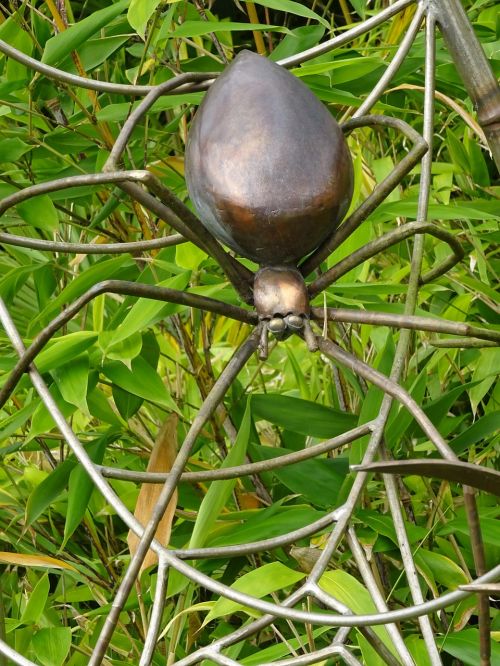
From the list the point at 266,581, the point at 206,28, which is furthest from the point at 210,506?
the point at 206,28

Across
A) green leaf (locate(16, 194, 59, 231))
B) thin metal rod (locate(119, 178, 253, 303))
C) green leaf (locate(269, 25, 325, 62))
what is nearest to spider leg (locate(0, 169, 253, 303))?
thin metal rod (locate(119, 178, 253, 303))

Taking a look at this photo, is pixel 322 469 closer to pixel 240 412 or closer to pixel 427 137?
Result: pixel 240 412

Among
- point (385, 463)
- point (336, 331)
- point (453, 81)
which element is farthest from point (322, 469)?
point (385, 463)

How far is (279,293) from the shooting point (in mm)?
446

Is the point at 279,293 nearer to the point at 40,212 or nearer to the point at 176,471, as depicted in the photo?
the point at 176,471

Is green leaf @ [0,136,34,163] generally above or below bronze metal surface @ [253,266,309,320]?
below

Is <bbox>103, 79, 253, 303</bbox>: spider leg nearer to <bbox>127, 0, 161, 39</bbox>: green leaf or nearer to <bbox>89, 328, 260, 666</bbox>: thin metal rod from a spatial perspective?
<bbox>89, 328, 260, 666</bbox>: thin metal rod

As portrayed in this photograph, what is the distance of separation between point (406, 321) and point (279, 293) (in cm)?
6

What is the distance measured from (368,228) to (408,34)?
0.96 ft

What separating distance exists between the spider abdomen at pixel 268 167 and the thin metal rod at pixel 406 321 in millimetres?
32

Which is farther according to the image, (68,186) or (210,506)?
(210,506)

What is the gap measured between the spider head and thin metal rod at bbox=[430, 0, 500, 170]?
175 millimetres

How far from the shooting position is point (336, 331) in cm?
105

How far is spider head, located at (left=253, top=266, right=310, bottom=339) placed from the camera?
440mm
